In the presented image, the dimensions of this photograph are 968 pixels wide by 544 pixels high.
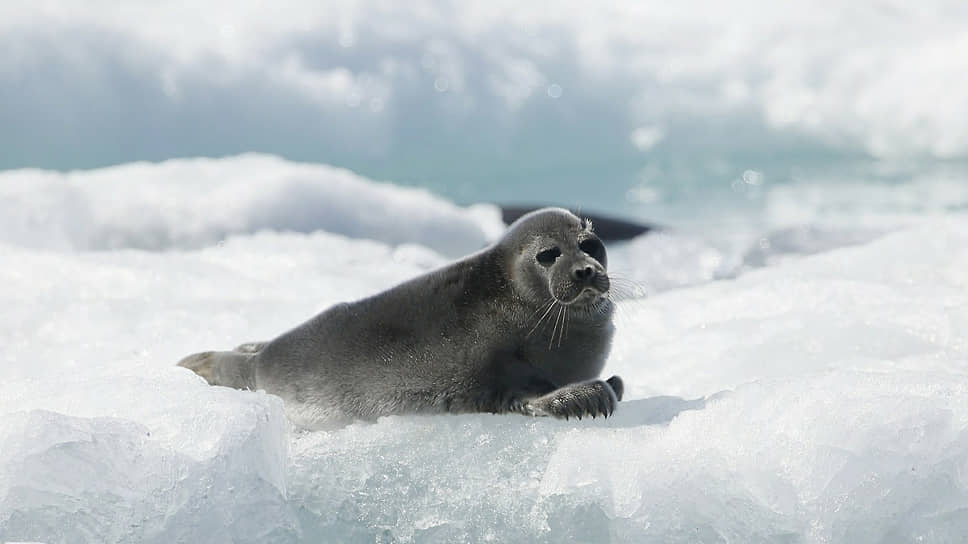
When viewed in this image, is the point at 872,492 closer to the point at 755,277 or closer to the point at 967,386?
the point at 967,386

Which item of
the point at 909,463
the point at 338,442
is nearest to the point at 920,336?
the point at 909,463

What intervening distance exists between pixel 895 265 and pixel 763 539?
2900 millimetres

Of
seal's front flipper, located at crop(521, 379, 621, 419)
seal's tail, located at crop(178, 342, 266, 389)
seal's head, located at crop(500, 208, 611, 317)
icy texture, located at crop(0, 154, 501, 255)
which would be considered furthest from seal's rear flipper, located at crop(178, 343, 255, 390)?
icy texture, located at crop(0, 154, 501, 255)

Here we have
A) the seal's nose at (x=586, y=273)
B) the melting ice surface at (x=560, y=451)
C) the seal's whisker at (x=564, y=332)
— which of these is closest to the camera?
the melting ice surface at (x=560, y=451)

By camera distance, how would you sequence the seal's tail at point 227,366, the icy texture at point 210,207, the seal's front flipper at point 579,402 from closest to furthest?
1. the seal's front flipper at point 579,402
2. the seal's tail at point 227,366
3. the icy texture at point 210,207

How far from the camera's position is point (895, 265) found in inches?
204

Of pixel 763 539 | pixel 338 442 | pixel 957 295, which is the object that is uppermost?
pixel 957 295

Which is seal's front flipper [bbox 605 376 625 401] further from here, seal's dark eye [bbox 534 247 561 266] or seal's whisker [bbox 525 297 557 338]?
seal's dark eye [bbox 534 247 561 266]

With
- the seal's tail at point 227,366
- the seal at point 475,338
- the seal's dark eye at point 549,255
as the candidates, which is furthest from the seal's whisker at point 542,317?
the seal's tail at point 227,366

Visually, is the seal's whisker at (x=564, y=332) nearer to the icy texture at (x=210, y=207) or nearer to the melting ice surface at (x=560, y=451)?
the melting ice surface at (x=560, y=451)

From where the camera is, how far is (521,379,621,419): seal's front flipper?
3.02m

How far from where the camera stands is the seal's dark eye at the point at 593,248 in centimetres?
336

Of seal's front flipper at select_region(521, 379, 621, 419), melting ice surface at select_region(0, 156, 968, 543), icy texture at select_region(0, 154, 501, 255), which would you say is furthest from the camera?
icy texture at select_region(0, 154, 501, 255)

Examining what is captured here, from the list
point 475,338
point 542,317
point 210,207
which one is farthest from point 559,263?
point 210,207
